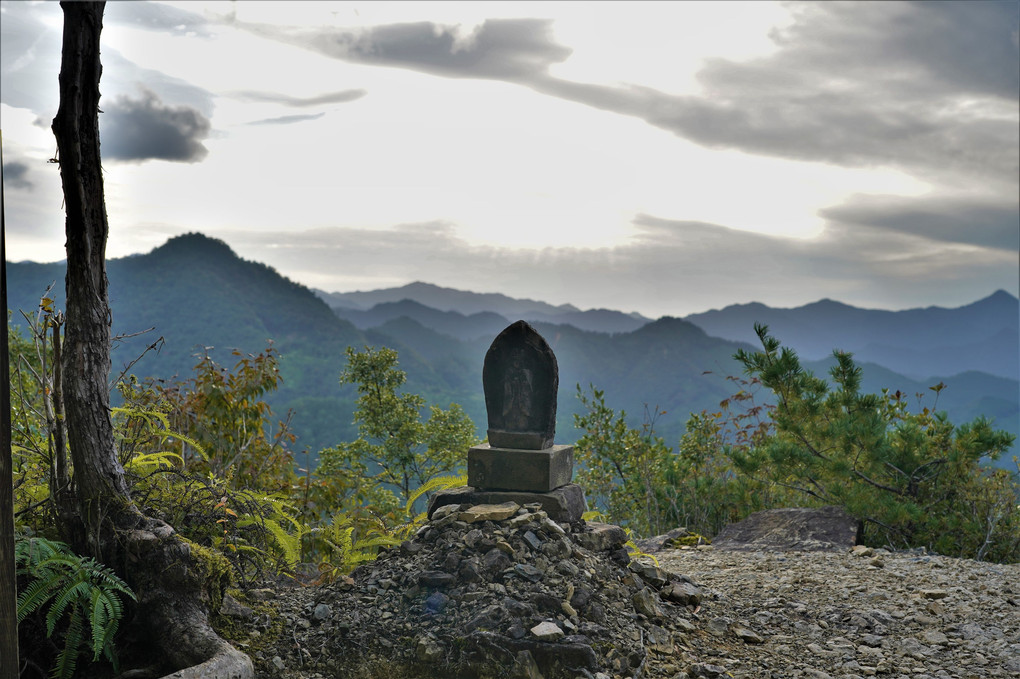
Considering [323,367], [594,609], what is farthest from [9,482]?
[323,367]

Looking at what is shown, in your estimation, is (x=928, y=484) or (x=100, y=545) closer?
(x=100, y=545)

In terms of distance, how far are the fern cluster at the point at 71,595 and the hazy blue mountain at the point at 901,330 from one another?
55.8 metres

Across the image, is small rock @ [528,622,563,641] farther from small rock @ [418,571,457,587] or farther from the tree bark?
the tree bark

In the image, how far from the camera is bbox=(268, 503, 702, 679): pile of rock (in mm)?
4140

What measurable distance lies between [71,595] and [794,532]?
690 centimetres

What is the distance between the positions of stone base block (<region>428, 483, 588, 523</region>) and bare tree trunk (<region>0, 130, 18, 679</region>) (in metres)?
3.19

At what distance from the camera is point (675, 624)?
4.89 m

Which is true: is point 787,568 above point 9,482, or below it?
below

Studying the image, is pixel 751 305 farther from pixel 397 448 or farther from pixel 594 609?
pixel 594 609

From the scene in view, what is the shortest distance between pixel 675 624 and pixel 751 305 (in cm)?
5862

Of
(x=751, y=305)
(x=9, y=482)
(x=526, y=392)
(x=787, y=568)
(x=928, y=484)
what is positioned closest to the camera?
(x=9, y=482)

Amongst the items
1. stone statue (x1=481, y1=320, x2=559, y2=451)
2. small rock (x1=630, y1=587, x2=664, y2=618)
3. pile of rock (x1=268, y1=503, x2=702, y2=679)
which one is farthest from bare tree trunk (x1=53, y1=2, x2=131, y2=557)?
small rock (x1=630, y1=587, x2=664, y2=618)

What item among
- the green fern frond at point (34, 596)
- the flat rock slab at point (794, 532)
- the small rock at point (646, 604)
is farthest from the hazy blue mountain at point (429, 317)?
the green fern frond at point (34, 596)

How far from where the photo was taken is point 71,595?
355cm
